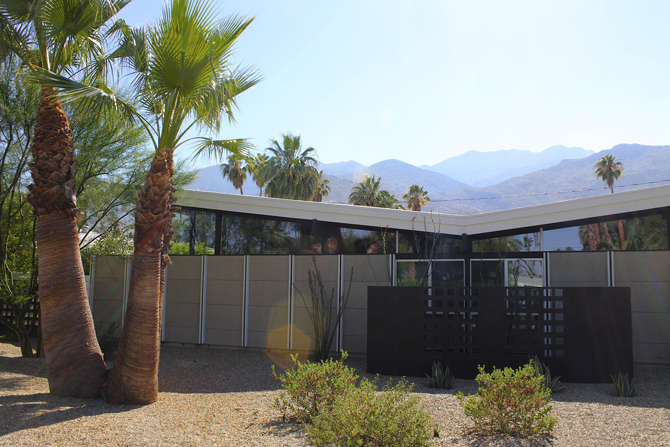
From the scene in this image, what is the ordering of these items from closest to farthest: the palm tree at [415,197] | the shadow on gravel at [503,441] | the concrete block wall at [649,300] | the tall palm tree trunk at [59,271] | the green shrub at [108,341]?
the shadow on gravel at [503,441] < the tall palm tree trunk at [59,271] < the concrete block wall at [649,300] < the green shrub at [108,341] < the palm tree at [415,197]

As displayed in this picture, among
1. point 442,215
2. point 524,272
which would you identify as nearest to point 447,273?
point 442,215

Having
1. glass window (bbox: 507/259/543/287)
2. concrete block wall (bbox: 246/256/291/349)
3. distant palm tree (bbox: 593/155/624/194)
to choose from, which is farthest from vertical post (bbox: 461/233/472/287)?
distant palm tree (bbox: 593/155/624/194)

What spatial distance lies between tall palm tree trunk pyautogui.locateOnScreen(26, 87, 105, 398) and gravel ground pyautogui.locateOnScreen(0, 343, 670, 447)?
36cm

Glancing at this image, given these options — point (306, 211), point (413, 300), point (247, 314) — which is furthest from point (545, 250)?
point (247, 314)

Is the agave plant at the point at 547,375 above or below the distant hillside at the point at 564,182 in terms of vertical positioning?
below

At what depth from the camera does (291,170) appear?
26766 millimetres

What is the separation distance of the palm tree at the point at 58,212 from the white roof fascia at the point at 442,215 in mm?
4499

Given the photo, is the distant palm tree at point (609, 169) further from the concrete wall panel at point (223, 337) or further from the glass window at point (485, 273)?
the concrete wall panel at point (223, 337)

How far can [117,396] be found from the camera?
5836 mm

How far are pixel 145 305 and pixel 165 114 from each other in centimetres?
251

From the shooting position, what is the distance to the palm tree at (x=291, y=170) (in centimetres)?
2681

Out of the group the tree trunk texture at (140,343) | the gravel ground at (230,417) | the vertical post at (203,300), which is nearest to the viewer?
the gravel ground at (230,417)

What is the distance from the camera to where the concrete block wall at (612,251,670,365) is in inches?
346

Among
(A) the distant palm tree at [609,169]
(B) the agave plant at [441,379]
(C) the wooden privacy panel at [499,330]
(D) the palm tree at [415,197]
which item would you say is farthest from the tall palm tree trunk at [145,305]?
(A) the distant palm tree at [609,169]
